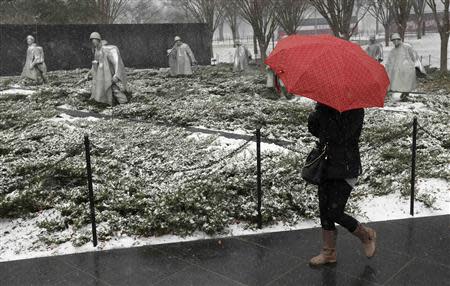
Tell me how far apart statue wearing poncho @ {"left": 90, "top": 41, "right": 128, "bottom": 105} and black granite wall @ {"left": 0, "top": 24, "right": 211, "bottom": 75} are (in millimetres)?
13805

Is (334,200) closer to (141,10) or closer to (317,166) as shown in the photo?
(317,166)

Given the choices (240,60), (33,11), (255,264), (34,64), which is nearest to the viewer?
(255,264)

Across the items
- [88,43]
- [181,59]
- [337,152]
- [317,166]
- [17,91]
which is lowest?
[17,91]

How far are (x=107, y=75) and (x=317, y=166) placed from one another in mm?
10176

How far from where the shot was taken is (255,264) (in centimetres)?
442

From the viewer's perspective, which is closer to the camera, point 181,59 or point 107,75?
point 107,75

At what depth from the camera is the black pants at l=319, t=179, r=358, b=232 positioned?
3984 millimetres

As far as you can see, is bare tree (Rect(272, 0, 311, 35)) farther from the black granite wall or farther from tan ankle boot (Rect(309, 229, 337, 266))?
tan ankle boot (Rect(309, 229, 337, 266))

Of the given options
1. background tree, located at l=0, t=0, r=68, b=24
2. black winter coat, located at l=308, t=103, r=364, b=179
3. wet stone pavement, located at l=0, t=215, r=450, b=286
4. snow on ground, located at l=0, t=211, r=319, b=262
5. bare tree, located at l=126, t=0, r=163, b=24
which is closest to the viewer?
black winter coat, located at l=308, t=103, r=364, b=179

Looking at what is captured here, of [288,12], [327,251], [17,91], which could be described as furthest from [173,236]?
[288,12]

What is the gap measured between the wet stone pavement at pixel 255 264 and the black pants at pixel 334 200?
18.5 inches

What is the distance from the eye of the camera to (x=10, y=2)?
3041 centimetres

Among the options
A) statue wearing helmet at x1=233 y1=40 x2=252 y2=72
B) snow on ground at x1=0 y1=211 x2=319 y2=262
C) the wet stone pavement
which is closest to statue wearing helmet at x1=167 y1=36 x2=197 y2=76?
statue wearing helmet at x1=233 y1=40 x2=252 y2=72

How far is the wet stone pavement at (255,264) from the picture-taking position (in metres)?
4.14
